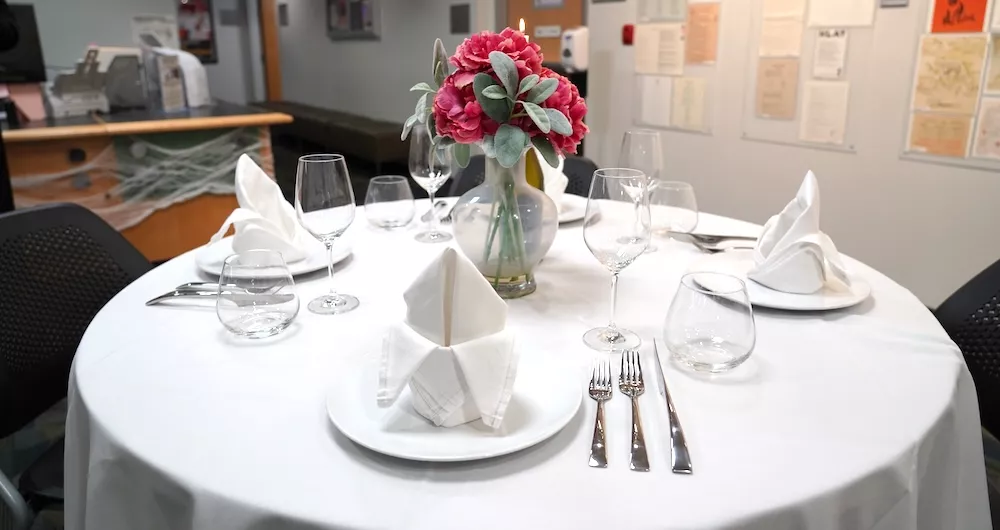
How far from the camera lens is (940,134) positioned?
2.65 metres

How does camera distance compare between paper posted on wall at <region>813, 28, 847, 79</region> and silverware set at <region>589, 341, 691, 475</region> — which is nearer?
silverware set at <region>589, 341, 691, 475</region>

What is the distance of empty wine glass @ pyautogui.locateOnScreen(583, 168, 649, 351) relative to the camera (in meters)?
1.09

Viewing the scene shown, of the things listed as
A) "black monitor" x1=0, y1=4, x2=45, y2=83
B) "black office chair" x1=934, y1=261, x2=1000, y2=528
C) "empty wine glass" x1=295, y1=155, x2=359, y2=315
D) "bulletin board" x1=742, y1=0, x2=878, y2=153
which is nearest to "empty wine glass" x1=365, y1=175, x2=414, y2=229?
"empty wine glass" x1=295, y1=155, x2=359, y2=315

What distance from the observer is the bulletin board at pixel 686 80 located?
11.1 feet

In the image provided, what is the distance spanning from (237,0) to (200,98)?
5.47m

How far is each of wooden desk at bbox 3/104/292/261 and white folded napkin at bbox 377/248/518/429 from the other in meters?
3.04

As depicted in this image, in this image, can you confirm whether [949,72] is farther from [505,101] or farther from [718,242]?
[505,101]

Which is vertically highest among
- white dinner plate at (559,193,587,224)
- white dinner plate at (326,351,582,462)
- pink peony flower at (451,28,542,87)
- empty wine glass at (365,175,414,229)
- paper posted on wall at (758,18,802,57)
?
paper posted on wall at (758,18,802,57)

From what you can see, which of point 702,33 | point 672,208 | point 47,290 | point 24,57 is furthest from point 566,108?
point 24,57

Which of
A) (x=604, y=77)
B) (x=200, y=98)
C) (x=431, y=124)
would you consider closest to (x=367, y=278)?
(x=431, y=124)

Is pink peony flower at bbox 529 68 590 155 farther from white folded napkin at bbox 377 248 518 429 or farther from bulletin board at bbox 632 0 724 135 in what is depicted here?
bulletin board at bbox 632 0 724 135

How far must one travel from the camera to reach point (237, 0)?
879 centimetres

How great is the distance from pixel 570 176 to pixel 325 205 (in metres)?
1.24

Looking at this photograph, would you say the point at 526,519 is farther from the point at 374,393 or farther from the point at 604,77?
the point at 604,77
